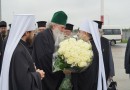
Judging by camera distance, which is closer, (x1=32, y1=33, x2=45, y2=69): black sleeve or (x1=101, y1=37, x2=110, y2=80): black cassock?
(x1=32, y1=33, x2=45, y2=69): black sleeve

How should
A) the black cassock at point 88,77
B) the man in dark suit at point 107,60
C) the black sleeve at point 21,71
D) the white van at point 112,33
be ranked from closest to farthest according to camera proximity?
the black sleeve at point 21,71, the black cassock at point 88,77, the man in dark suit at point 107,60, the white van at point 112,33

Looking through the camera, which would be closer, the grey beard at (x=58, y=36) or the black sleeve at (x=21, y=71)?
the black sleeve at (x=21, y=71)

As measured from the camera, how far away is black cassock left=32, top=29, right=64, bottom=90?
6.17 meters

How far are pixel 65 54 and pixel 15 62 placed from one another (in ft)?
4.05

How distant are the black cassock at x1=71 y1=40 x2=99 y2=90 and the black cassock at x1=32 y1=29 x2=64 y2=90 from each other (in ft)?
1.06

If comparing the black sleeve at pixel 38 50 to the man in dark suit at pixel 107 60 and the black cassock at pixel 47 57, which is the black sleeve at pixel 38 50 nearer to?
the black cassock at pixel 47 57

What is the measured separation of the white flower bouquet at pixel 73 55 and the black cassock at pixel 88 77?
25 centimetres

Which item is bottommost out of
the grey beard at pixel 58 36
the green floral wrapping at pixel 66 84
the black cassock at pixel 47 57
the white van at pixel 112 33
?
the white van at pixel 112 33

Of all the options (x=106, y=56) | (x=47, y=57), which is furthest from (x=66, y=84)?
(x=106, y=56)

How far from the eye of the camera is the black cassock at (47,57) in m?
6.17

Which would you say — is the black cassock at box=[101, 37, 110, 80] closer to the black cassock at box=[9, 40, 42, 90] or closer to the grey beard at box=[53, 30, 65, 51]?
the grey beard at box=[53, 30, 65, 51]

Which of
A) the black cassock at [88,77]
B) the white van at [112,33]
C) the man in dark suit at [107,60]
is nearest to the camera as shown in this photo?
the black cassock at [88,77]

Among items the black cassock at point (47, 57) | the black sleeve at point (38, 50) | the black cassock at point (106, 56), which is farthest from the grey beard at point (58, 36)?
the black cassock at point (106, 56)

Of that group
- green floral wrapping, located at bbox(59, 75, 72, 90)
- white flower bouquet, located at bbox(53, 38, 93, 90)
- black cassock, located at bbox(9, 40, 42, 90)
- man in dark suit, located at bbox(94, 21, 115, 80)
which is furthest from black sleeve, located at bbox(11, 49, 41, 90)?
man in dark suit, located at bbox(94, 21, 115, 80)
